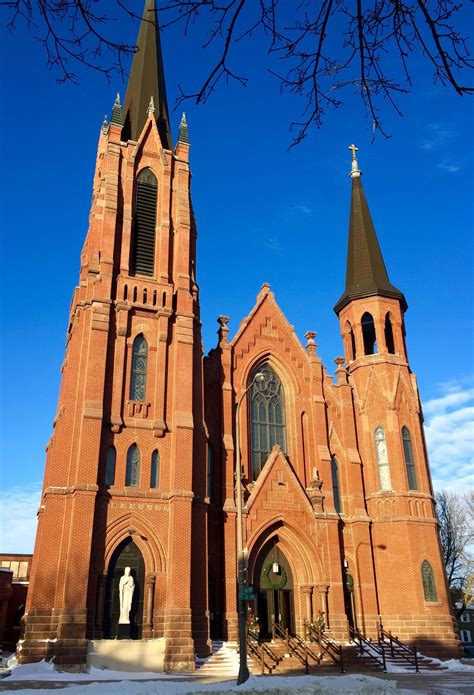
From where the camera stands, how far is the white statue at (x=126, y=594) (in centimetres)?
2291

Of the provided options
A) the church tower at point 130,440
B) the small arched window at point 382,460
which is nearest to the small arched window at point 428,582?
the small arched window at point 382,460

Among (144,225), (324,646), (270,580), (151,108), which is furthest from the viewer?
(151,108)

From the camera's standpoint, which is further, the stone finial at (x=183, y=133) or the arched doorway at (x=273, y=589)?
the stone finial at (x=183, y=133)

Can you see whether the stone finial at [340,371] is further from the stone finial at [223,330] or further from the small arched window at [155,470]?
the small arched window at [155,470]

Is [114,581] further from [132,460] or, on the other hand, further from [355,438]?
[355,438]

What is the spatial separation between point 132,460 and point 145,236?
11407 millimetres

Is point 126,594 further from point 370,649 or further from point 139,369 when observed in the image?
point 370,649

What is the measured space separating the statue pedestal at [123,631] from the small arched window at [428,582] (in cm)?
1352

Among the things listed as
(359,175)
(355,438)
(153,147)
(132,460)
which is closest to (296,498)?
(355,438)

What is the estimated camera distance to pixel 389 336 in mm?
36000

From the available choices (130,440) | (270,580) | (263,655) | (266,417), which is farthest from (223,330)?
(263,655)

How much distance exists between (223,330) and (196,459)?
7.70 metres

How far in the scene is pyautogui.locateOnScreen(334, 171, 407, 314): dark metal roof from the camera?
36.1 metres

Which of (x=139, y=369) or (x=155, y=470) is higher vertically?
(x=139, y=369)
